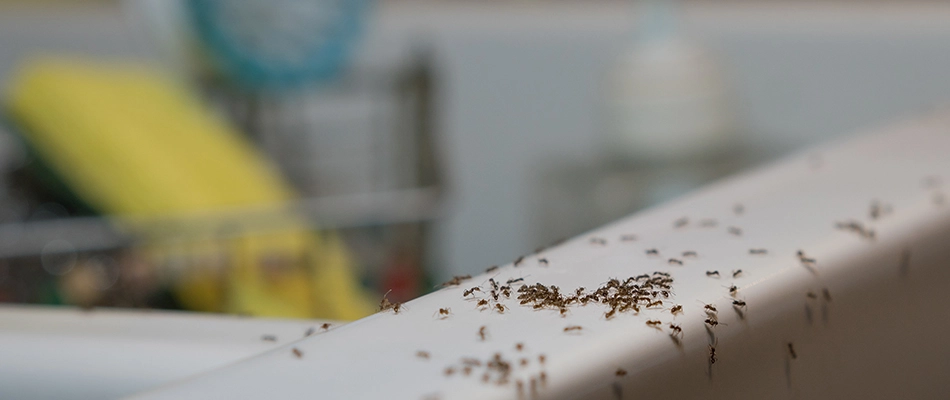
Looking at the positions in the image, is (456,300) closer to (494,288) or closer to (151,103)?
(494,288)

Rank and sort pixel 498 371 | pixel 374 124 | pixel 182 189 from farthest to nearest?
1. pixel 374 124
2. pixel 182 189
3. pixel 498 371

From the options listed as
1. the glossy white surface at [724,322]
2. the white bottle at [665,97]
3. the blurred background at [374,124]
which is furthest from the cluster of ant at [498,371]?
the white bottle at [665,97]

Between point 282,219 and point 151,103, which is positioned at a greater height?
point 151,103

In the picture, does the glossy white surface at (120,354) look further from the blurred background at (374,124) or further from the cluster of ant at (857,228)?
the blurred background at (374,124)

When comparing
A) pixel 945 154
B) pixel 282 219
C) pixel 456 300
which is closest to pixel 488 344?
pixel 456 300

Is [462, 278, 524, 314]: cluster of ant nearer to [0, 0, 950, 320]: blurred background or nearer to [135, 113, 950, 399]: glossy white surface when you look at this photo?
[135, 113, 950, 399]: glossy white surface

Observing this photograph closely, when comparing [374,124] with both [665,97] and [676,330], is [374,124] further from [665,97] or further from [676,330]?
[676,330]

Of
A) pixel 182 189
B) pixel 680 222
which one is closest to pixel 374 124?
pixel 182 189

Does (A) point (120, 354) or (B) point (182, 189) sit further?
(B) point (182, 189)
